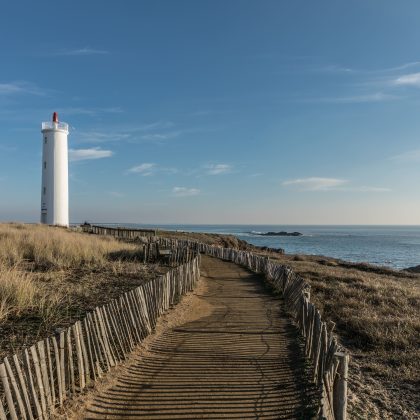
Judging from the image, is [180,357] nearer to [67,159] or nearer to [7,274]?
[7,274]

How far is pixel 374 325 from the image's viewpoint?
9.16m

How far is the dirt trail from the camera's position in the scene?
4.79 metres

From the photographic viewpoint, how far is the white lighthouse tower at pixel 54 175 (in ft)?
115

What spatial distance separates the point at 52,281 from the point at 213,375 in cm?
614

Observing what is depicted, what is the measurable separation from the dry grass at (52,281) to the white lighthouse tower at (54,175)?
1579 cm

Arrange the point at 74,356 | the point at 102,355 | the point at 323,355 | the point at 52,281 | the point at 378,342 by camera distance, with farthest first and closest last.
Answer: the point at 52,281
the point at 378,342
the point at 102,355
the point at 74,356
the point at 323,355

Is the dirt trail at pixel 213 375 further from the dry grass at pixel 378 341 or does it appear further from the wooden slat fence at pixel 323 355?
the dry grass at pixel 378 341

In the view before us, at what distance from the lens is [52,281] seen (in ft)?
34.9

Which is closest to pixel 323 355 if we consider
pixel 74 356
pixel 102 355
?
pixel 102 355

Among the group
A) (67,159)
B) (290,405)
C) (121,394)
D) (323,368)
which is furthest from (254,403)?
(67,159)

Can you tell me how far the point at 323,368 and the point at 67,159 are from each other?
3497 centimetres


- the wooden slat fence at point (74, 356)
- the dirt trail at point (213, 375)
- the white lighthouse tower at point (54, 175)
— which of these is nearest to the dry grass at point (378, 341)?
the dirt trail at point (213, 375)

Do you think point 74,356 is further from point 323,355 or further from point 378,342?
point 378,342

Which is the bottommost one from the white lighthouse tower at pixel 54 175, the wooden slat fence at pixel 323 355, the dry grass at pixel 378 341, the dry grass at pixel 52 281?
the dry grass at pixel 378 341
